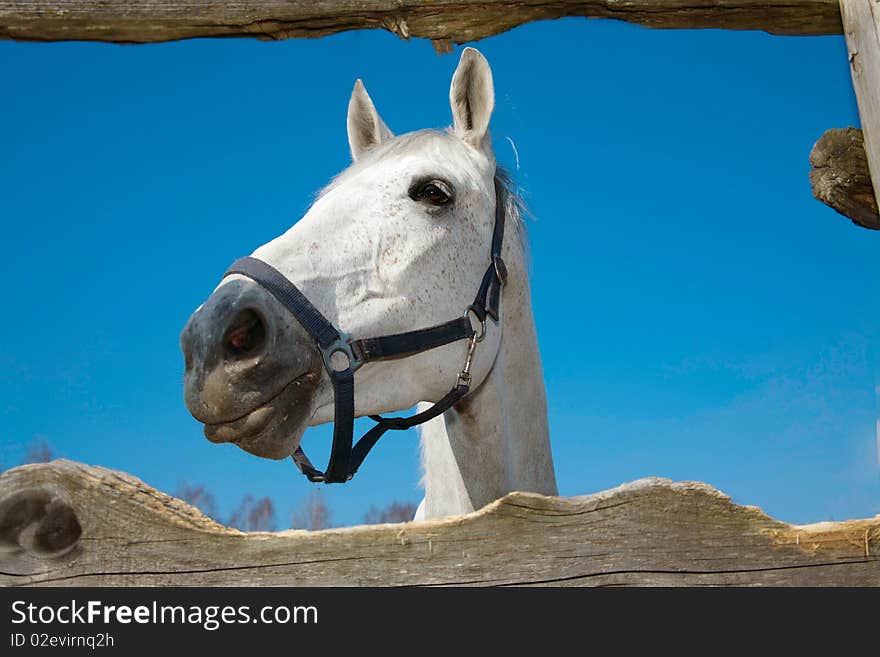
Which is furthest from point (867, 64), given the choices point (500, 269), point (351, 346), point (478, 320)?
point (351, 346)

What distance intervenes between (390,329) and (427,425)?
0.84m

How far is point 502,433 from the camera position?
2.94 meters

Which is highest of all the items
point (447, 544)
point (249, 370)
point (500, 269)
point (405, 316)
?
point (500, 269)

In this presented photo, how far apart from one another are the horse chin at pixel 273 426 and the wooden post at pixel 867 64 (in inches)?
72.3

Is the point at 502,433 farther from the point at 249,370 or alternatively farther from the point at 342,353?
the point at 249,370

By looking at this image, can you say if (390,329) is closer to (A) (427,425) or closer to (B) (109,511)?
(A) (427,425)

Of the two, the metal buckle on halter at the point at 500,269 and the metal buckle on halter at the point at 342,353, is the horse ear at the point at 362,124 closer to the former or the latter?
the metal buckle on halter at the point at 500,269

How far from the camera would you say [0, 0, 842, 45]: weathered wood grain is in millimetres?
2246

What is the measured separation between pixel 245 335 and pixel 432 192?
2.97 ft

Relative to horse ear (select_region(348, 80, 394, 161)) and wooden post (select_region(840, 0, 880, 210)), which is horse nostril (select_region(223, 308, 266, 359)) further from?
wooden post (select_region(840, 0, 880, 210))

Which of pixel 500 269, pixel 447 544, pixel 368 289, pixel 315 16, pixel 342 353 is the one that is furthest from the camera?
pixel 500 269

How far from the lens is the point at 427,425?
3.26 metres

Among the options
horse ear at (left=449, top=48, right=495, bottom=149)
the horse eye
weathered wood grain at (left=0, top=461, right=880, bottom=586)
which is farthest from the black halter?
weathered wood grain at (left=0, top=461, right=880, bottom=586)

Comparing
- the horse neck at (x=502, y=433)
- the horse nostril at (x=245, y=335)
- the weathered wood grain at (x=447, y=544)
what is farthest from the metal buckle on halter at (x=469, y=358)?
the weathered wood grain at (x=447, y=544)
